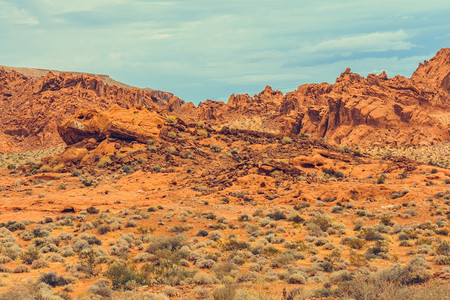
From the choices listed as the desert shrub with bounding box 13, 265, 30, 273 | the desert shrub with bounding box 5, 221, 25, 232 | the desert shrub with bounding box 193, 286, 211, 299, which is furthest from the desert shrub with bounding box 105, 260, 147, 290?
the desert shrub with bounding box 5, 221, 25, 232

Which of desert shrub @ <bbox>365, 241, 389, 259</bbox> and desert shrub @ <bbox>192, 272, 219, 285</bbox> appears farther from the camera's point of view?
desert shrub @ <bbox>365, 241, 389, 259</bbox>

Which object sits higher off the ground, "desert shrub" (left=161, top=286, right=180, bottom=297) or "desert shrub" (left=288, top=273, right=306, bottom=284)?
"desert shrub" (left=161, top=286, right=180, bottom=297)

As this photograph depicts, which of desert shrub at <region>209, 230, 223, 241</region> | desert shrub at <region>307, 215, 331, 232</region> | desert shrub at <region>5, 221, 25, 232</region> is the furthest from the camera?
desert shrub at <region>307, 215, 331, 232</region>

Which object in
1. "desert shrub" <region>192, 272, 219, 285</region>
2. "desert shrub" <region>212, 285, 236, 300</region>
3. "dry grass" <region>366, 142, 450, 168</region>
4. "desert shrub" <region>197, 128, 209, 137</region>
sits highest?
"desert shrub" <region>197, 128, 209, 137</region>

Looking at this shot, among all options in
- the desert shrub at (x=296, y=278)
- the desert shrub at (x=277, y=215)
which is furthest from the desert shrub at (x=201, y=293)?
the desert shrub at (x=277, y=215)

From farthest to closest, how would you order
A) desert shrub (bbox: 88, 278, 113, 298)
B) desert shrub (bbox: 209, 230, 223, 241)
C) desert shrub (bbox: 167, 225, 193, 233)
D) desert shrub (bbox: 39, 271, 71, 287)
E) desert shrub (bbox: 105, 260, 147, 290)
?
desert shrub (bbox: 167, 225, 193, 233) < desert shrub (bbox: 209, 230, 223, 241) < desert shrub (bbox: 39, 271, 71, 287) < desert shrub (bbox: 105, 260, 147, 290) < desert shrub (bbox: 88, 278, 113, 298)

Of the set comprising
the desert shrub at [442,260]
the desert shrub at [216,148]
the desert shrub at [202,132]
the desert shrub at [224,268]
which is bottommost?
the desert shrub at [224,268]

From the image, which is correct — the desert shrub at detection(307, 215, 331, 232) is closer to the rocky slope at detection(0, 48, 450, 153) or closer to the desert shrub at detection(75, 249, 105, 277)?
the desert shrub at detection(75, 249, 105, 277)

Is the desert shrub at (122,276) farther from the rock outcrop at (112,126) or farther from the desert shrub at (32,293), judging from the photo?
the rock outcrop at (112,126)

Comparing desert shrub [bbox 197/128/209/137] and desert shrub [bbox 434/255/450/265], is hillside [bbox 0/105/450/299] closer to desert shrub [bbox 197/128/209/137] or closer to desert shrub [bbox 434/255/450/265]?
desert shrub [bbox 434/255/450/265]

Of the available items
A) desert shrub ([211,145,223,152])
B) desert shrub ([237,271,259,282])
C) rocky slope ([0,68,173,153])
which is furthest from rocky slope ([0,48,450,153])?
desert shrub ([237,271,259,282])

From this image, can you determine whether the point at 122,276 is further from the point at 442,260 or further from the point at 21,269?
the point at 442,260

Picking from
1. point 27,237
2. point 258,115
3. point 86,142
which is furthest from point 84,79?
point 27,237

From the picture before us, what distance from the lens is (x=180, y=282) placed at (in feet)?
42.4
